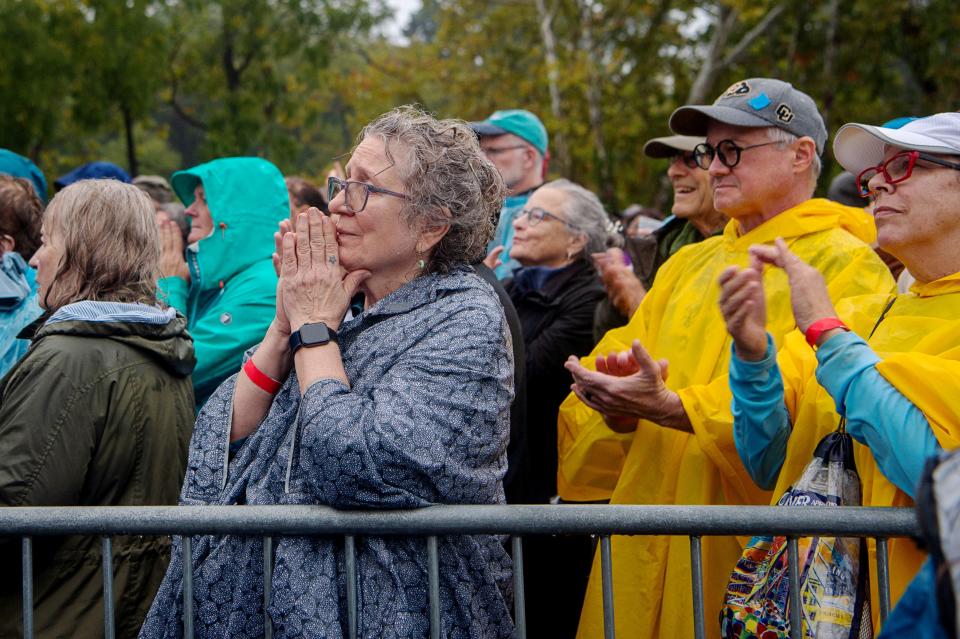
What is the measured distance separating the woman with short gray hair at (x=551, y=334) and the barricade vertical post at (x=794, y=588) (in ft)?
5.16

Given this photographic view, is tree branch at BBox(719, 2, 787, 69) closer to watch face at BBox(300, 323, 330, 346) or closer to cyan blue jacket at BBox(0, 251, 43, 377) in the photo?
cyan blue jacket at BBox(0, 251, 43, 377)

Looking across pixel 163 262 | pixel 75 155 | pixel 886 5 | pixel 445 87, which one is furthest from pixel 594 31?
pixel 163 262

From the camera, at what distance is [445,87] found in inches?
858

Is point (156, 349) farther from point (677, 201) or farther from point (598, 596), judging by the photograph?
point (677, 201)

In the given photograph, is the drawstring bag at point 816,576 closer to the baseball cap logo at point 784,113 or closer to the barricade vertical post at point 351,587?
the barricade vertical post at point 351,587

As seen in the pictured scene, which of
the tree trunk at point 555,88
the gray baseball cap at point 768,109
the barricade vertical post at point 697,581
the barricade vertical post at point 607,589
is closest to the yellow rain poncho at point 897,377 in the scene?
the barricade vertical post at point 697,581

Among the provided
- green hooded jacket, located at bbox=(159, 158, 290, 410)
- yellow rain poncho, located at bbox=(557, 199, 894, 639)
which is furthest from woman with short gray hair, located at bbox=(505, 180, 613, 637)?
green hooded jacket, located at bbox=(159, 158, 290, 410)

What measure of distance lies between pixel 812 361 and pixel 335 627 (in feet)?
4.88

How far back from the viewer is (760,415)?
9.02ft

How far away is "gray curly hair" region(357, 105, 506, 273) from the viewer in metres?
2.75

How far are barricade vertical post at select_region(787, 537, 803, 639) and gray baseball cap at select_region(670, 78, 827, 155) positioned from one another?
1.54m

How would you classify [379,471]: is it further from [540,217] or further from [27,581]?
[540,217]

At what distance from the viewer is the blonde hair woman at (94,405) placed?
293 centimetres

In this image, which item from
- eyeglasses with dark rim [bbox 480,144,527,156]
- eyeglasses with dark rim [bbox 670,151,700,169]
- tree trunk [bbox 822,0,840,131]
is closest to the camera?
eyeglasses with dark rim [bbox 670,151,700,169]
